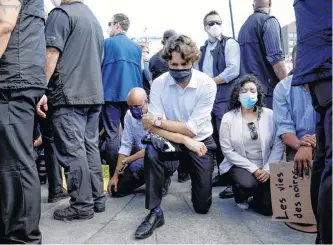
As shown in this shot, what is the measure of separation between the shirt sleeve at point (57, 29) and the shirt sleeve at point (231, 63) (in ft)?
6.27

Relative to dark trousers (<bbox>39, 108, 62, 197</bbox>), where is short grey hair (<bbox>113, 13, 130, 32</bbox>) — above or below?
above

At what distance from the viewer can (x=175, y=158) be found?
2.67 metres

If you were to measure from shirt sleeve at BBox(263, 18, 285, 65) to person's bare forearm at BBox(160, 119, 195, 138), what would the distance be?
4.97 ft

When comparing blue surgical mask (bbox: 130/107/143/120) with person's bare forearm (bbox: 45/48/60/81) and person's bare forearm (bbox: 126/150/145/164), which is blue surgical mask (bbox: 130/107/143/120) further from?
person's bare forearm (bbox: 45/48/60/81)

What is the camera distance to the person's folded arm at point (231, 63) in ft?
12.7

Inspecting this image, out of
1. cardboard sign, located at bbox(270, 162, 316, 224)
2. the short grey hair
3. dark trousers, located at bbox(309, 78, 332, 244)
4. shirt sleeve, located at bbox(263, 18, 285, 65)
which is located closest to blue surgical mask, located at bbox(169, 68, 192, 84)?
cardboard sign, located at bbox(270, 162, 316, 224)

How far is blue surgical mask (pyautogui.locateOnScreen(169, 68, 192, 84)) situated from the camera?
8.90ft

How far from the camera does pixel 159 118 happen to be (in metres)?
2.70

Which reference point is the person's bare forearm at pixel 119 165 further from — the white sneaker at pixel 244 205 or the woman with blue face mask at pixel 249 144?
the white sneaker at pixel 244 205

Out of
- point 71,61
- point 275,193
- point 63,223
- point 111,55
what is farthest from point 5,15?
point 111,55

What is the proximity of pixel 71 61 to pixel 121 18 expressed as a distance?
1792 millimetres

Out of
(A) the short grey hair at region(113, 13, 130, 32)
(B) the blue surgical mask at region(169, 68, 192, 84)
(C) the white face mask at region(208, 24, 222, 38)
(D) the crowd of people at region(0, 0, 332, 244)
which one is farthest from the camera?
(A) the short grey hair at region(113, 13, 130, 32)

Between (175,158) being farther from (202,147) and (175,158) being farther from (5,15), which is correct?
(5,15)

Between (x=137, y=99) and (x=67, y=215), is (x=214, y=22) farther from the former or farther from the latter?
(x=67, y=215)
